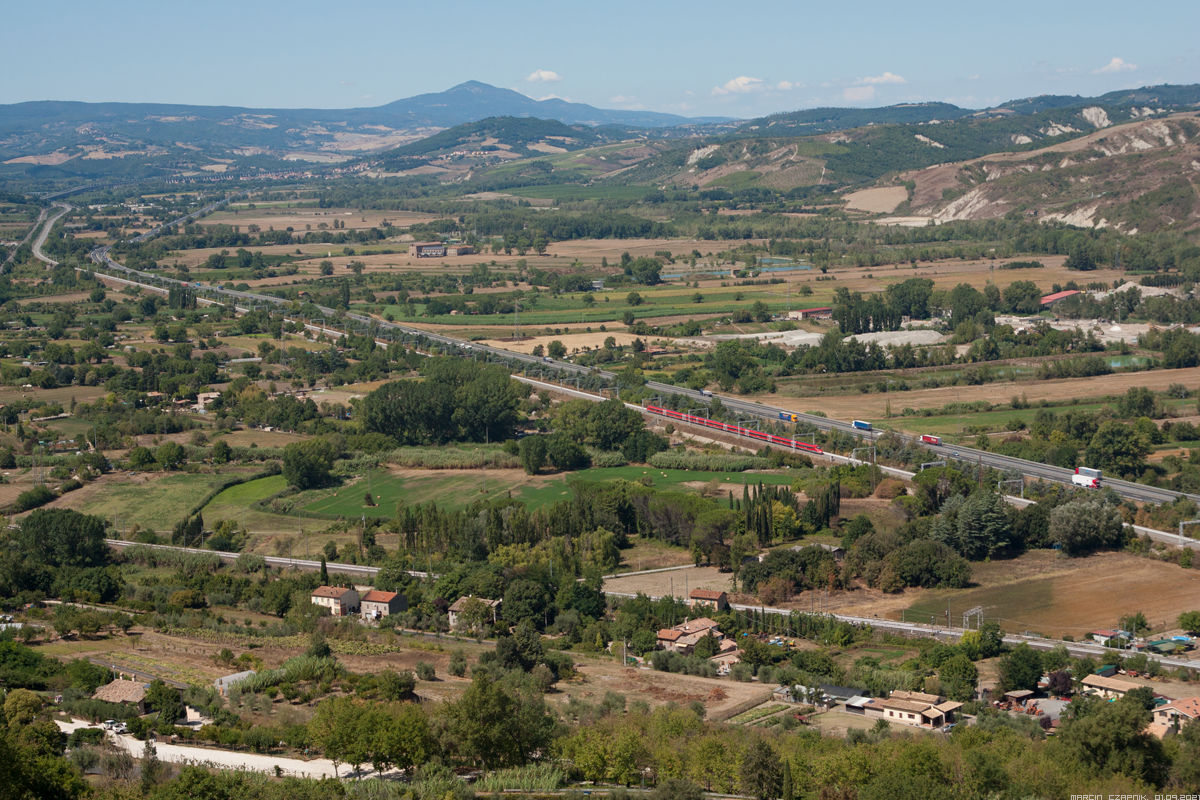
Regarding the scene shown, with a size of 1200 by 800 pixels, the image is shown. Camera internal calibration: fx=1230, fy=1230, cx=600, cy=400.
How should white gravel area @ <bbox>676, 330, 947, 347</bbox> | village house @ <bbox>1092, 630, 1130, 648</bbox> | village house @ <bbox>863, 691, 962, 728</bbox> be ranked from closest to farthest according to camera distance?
village house @ <bbox>863, 691, 962, 728</bbox>
village house @ <bbox>1092, 630, 1130, 648</bbox>
white gravel area @ <bbox>676, 330, 947, 347</bbox>

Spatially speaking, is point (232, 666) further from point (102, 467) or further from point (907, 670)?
point (102, 467)

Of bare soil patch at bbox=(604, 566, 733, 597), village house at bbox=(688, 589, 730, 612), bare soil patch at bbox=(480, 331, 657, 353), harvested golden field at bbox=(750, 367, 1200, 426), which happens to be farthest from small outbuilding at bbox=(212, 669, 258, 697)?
bare soil patch at bbox=(480, 331, 657, 353)

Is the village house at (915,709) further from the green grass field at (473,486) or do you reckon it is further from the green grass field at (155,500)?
the green grass field at (155,500)

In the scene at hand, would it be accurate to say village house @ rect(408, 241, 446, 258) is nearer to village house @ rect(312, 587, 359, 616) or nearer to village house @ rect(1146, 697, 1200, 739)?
village house @ rect(312, 587, 359, 616)

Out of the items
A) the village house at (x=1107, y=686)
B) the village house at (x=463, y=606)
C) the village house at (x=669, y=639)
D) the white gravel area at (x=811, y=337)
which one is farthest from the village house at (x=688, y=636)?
the white gravel area at (x=811, y=337)

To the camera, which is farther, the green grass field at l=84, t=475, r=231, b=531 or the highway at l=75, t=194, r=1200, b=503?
the highway at l=75, t=194, r=1200, b=503

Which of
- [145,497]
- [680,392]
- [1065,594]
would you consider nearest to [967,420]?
[680,392]

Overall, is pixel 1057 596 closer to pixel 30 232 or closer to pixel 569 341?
pixel 569 341

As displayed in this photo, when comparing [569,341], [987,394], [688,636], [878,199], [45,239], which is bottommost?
[688,636]
